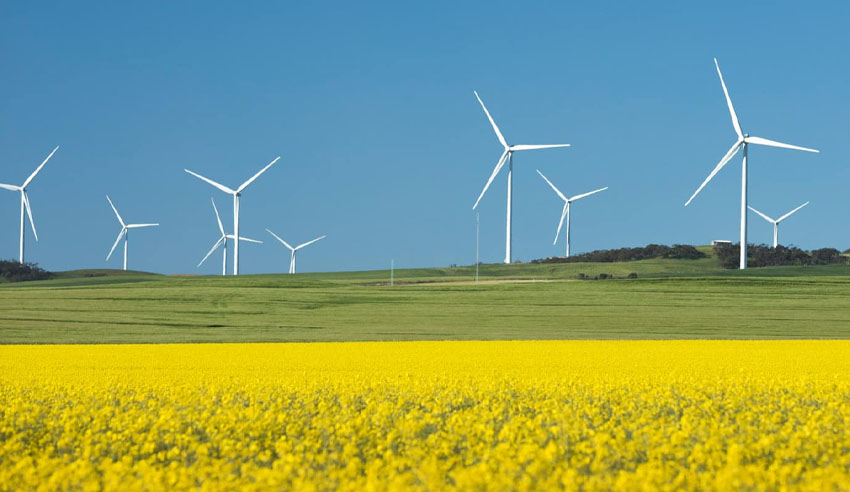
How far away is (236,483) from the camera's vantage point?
8.95m

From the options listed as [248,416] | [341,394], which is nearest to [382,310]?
[341,394]

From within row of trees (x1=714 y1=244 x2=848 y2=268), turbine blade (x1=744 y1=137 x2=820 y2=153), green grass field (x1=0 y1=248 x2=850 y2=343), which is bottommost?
green grass field (x1=0 y1=248 x2=850 y2=343)

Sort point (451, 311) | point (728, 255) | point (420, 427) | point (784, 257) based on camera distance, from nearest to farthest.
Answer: point (420, 427) < point (451, 311) < point (784, 257) < point (728, 255)

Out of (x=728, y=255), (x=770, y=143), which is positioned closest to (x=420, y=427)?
(x=770, y=143)

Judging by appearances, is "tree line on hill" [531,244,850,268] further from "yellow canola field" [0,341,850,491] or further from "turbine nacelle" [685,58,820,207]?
"yellow canola field" [0,341,850,491]

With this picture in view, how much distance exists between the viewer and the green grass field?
44781 millimetres

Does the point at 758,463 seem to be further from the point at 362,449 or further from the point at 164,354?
the point at 164,354

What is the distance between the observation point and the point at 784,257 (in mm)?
109812

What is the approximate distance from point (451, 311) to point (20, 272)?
77.5 metres

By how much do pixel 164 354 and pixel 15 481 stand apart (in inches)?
868

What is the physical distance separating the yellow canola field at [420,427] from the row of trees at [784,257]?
87512 mm

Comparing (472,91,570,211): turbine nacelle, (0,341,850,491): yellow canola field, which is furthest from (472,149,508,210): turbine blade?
(0,341,850,491): yellow canola field

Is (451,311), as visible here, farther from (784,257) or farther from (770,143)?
(784,257)

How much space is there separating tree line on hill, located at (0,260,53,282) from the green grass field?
41671 mm
